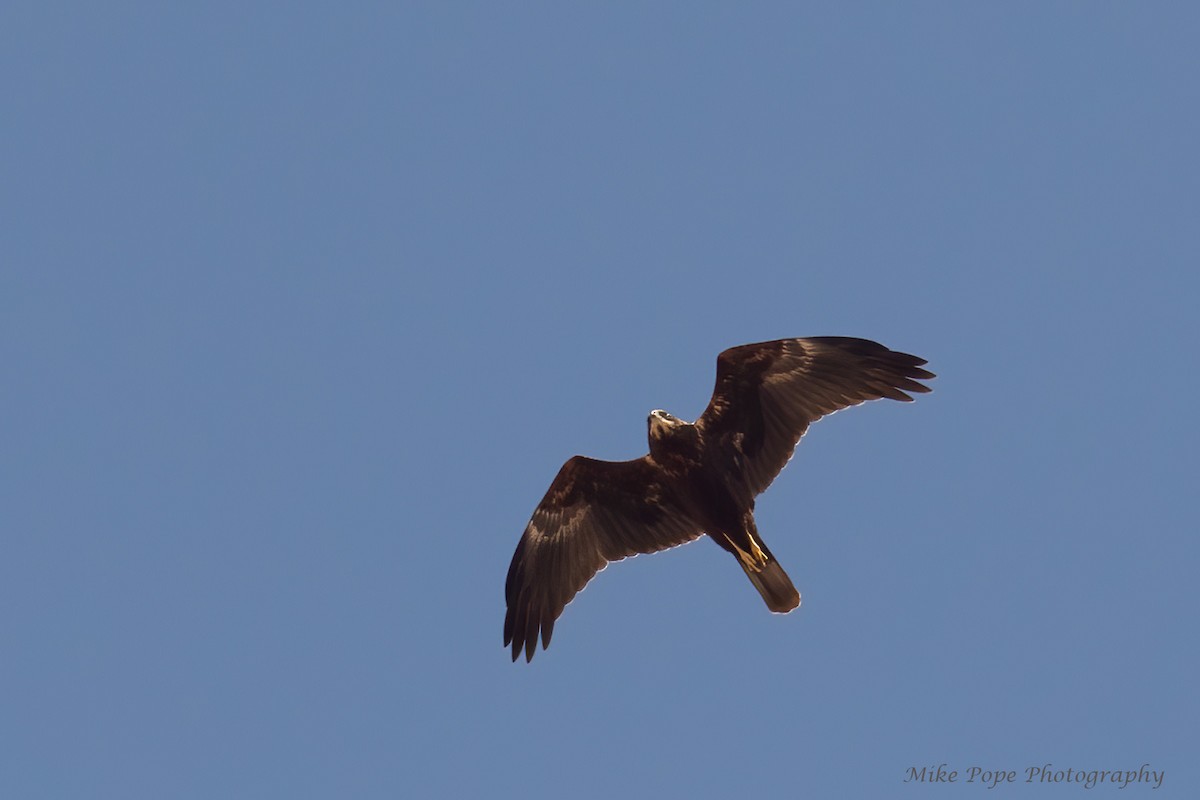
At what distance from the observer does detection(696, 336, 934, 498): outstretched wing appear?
12.0 meters

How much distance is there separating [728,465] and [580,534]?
7.20 ft

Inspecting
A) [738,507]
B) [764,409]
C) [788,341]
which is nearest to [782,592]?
[738,507]

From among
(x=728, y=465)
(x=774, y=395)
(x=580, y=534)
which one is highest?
(x=774, y=395)

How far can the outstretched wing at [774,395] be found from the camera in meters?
12.0

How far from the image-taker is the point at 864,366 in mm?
12031

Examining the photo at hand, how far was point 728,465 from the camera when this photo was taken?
12.1 m

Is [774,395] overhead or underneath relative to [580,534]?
overhead

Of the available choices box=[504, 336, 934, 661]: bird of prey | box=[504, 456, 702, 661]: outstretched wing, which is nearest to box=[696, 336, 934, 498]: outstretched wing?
box=[504, 336, 934, 661]: bird of prey

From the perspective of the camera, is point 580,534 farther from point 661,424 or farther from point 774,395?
point 774,395

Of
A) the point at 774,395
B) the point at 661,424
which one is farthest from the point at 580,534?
the point at 774,395

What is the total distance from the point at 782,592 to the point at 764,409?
2207mm

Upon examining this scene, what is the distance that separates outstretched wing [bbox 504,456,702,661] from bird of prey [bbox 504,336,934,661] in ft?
0.05

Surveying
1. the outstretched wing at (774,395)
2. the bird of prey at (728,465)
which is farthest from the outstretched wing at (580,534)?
the outstretched wing at (774,395)

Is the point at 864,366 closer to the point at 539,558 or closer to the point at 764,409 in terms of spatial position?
the point at 764,409
